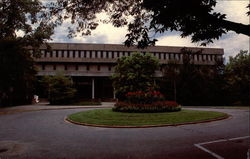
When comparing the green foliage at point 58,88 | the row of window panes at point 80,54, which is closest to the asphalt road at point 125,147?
the green foliage at point 58,88

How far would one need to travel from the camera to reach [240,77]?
3225 centimetres

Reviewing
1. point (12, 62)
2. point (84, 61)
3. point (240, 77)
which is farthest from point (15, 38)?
point (240, 77)

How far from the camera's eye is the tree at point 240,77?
105 ft

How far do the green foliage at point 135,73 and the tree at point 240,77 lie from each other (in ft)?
48.9

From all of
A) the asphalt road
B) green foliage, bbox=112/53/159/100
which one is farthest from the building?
the asphalt road

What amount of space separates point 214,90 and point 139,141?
3520 centimetres

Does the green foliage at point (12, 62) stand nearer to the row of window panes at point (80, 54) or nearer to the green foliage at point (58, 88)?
the green foliage at point (58, 88)

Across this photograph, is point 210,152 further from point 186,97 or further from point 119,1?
point 186,97

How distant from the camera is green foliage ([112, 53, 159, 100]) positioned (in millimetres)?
29781

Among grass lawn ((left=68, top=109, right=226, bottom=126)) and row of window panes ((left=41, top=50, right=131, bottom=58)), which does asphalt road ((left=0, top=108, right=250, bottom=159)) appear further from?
row of window panes ((left=41, top=50, right=131, bottom=58))

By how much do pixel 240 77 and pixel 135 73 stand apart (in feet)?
63.7

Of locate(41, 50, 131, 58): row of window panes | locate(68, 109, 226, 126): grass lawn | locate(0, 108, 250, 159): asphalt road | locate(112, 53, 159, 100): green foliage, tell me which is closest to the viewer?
locate(0, 108, 250, 159): asphalt road

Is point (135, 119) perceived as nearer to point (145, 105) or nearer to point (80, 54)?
point (145, 105)

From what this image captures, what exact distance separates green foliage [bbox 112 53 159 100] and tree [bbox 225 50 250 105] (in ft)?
48.9
